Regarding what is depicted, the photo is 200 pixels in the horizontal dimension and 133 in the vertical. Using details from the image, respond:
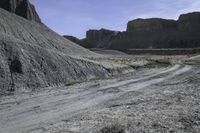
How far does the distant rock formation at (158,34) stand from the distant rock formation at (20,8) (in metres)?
73.5

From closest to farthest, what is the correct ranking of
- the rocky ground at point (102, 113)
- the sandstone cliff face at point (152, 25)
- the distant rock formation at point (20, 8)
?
the rocky ground at point (102, 113), the distant rock formation at point (20, 8), the sandstone cliff face at point (152, 25)

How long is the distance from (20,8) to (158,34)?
90.6 metres

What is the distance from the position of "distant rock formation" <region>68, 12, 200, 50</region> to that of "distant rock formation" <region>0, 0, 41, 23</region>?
241 ft

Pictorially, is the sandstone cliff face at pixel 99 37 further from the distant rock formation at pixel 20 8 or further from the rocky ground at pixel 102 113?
the rocky ground at pixel 102 113

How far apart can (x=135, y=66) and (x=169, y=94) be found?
29.3m

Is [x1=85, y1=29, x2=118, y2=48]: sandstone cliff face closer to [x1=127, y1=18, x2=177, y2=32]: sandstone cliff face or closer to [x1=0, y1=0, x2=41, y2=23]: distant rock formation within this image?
[x1=127, y1=18, x2=177, y2=32]: sandstone cliff face

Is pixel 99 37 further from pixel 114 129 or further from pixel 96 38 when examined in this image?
pixel 114 129

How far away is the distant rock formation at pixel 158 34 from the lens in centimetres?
14650

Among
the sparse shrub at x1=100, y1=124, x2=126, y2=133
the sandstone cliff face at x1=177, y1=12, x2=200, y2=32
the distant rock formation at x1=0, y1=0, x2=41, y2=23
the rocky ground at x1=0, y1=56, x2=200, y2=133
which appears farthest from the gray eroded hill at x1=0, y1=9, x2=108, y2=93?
the sandstone cliff face at x1=177, y1=12, x2=200, y2=32

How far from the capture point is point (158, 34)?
157500 mm

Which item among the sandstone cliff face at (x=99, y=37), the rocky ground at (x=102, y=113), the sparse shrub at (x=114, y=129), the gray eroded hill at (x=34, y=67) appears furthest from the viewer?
the sandstone cliff face at (x=99, y=37)

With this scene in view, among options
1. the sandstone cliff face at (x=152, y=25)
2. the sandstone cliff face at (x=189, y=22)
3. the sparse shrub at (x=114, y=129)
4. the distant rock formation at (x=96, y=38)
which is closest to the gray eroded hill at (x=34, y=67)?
the sparse shrub at (x=114, y=129)

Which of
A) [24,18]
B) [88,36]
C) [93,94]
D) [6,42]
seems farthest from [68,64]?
[88,36]

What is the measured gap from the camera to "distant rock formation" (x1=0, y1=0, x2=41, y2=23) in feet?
235
